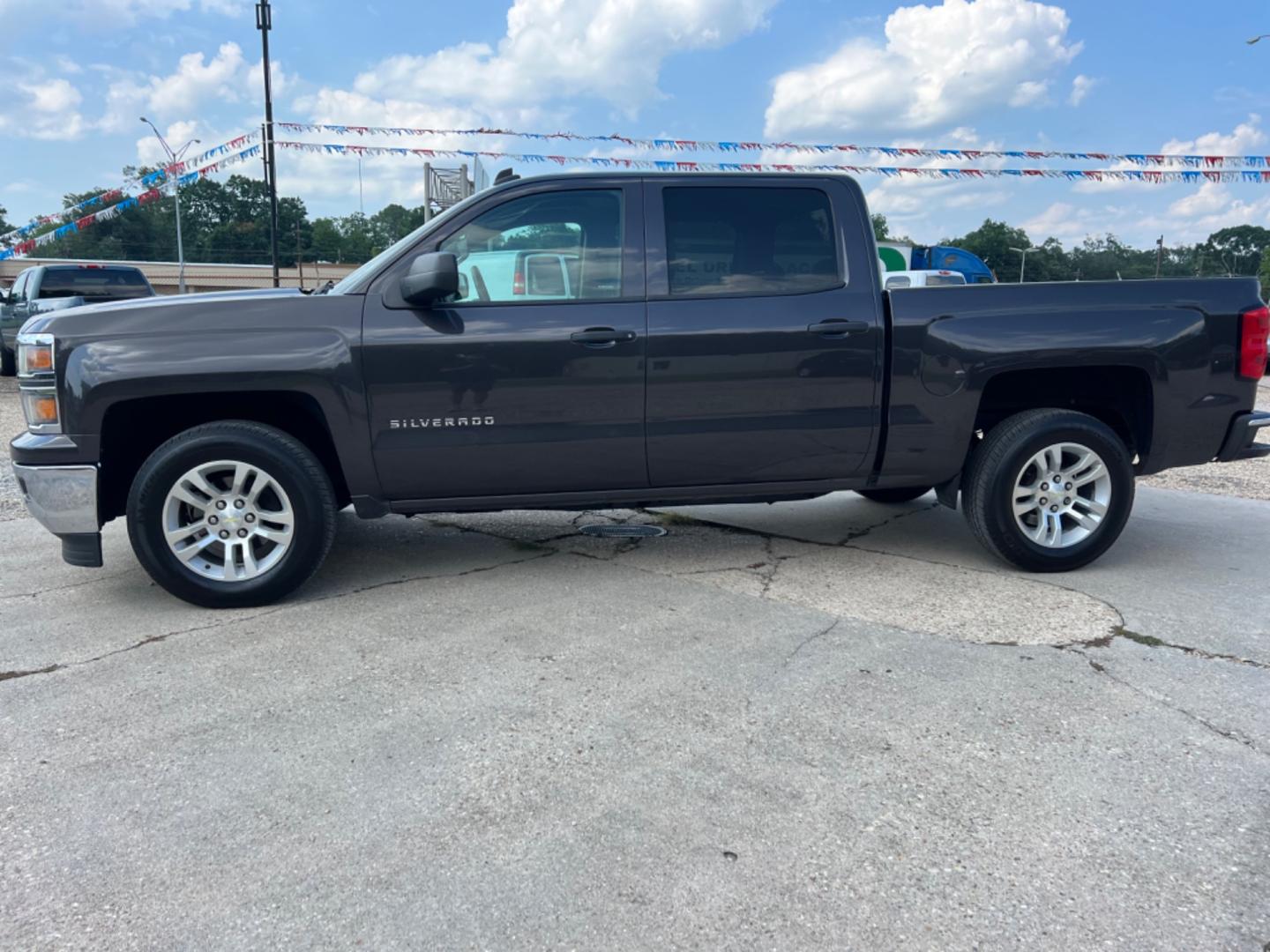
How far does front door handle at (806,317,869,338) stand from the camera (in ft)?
14.1

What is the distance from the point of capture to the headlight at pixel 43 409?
155 inches

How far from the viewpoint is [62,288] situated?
14.4 meters

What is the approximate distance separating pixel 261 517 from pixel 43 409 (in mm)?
1045

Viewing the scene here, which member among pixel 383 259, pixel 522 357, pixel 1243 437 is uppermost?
pixel 383 259

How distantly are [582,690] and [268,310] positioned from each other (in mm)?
2253

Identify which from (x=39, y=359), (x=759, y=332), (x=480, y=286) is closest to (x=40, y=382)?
(x=39, y=359)

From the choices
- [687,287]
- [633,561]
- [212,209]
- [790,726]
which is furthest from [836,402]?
[212,209]

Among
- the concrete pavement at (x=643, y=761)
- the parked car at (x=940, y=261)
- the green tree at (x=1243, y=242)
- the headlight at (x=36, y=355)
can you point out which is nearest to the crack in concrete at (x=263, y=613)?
the concrete pavement at (x=643, y=761)

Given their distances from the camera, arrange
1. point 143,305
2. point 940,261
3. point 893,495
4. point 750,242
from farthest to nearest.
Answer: point 940,261 → point 893,495 → point 750,242 → point 143,305

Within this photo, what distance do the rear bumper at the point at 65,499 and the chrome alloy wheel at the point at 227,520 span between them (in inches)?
13.4

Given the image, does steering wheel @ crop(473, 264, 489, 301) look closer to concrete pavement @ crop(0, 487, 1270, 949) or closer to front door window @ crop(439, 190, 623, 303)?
front door window @ crop(439, 190, 623, 303)

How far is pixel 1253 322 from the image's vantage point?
14.6 feet

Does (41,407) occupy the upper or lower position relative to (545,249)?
lower

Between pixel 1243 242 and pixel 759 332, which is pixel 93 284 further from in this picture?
pixel 1243 242
